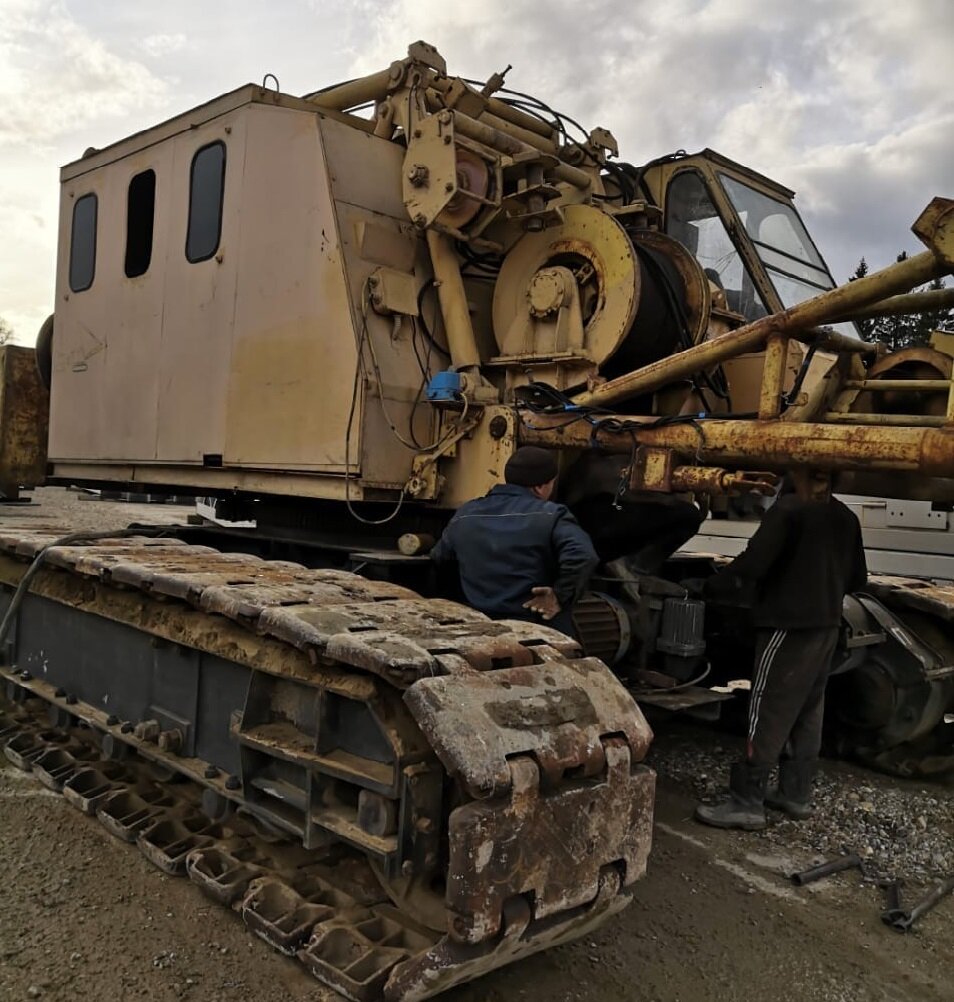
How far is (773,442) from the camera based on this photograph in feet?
12.7

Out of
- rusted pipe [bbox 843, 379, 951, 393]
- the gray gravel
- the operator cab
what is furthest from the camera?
the operator cab

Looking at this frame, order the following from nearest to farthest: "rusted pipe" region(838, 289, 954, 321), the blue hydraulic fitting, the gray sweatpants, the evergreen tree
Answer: "rusted pipe" region(838, 289, 954, 321)
the blue hydraulic fitting
the gray sweatpants
the evergreen tree

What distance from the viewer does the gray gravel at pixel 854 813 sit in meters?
4.68

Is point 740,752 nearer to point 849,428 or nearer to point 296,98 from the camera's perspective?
point 849,428

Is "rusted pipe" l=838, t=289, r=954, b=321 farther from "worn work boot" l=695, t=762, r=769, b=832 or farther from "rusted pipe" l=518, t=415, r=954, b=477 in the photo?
"worn work boot" l=695, t=762, r=769, b=832

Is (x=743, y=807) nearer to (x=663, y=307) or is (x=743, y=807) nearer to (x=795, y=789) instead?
(x=795, y=789)

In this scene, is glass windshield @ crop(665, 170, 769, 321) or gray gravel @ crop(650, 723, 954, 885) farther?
glass windshield @ crop(665, 170, 769, 321)

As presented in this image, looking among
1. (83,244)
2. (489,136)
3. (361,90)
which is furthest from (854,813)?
(83,244)

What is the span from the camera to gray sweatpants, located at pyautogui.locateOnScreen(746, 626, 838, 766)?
4.93 m

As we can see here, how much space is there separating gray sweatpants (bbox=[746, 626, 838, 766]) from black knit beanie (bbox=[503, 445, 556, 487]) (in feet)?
5.09

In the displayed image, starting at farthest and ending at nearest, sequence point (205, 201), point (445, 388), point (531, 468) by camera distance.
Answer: point (205, 201) → point (445, 388) → point (531, 468)

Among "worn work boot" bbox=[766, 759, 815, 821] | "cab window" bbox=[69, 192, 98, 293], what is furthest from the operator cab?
"cab window" bbox=[69, 192, 98, 293]

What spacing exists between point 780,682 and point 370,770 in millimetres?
2552

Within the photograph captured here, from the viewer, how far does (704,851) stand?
456 centimetres
